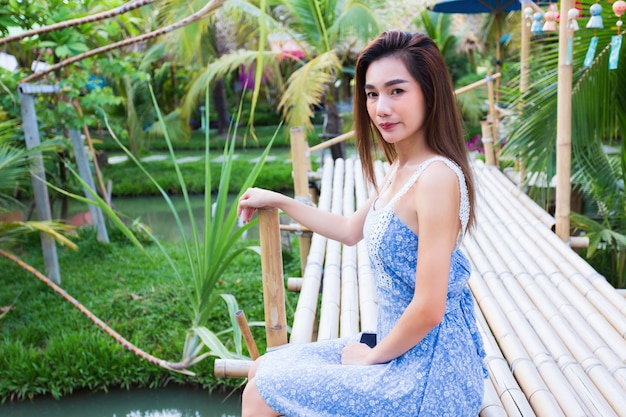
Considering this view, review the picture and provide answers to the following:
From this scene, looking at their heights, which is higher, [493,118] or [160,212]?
[493,118]

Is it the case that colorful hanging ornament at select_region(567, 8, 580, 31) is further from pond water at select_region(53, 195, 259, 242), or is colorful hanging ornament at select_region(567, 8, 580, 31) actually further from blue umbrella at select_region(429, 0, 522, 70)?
pond water at select_region(53, 195, 259, 242)

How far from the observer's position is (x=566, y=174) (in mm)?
3094

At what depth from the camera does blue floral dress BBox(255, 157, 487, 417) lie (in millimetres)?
1349

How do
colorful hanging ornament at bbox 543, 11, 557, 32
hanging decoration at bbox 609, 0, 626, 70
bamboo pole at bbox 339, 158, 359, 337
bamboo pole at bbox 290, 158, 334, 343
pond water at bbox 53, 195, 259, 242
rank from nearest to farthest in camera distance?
bamboo pole at bbox 290, 158, 334, 343, bamboo pole at bbox 339, 158, 359, 337, hanging decoration at bbox 609, 0, 626, 70, colorful hanging ornament at bbox 543, 11, 557, 32, pond water at bbox 53, 195, 259, 242

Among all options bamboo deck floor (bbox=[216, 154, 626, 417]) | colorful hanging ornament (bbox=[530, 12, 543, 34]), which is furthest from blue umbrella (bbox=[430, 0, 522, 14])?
bamboo deck floor (bbox=[216, 154, 626, 417])

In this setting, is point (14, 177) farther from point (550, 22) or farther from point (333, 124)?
point (333, 124)

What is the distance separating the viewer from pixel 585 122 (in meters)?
3.42

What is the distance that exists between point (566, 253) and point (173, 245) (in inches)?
152

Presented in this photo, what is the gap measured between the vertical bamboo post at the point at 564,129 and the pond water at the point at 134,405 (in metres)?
1.83

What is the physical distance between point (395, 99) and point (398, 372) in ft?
1.80

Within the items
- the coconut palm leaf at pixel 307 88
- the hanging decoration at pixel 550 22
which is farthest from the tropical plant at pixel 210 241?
the coconut palm leaf at pixel 307 88

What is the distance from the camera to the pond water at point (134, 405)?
11.4ft

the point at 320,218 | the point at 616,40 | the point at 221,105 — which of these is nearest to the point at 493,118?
the point at 616,40

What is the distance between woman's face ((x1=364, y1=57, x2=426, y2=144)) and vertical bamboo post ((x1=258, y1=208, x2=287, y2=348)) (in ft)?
1.34
